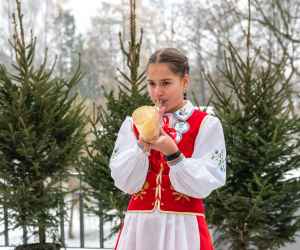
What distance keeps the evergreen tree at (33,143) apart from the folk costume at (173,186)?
1.45 m

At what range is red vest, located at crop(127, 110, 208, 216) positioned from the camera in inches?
42.8

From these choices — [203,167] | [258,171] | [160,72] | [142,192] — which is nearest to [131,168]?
[142,192]

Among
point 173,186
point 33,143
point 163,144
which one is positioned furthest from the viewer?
point 33,143

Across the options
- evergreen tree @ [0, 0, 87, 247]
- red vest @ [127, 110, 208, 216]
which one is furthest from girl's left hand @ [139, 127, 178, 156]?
evergreen tree @ [0, 0, 87, 247]

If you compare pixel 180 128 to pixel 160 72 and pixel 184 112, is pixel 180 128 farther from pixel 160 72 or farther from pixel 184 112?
pixel 160 72

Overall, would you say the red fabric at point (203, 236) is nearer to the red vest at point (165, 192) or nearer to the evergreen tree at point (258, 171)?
the red vest at point (165, 192)

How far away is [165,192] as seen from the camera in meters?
1.10

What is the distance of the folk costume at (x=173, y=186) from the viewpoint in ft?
3.41

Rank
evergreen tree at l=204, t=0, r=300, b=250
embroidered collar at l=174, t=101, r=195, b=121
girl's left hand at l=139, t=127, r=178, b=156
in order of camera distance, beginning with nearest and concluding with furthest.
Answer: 1. girl's left hand at l=139, t=127, r=178, b=156
2. embroidered collar at l=174, t=101, r=195, b=121
3. evergreen tree at l=204, t=0, r=300, b=250

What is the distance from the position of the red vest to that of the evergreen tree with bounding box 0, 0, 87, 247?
→ 57.2 inches

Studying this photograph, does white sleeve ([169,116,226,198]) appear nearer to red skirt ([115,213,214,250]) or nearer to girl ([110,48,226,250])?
girl ([110,48,226,250])

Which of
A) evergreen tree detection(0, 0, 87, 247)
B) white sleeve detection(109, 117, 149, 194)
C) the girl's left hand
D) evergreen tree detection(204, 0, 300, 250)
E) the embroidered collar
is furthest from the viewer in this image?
evergreen tree detection(0, 0, 87, 247)

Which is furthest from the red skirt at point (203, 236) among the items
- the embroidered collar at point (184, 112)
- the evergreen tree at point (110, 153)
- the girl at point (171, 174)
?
the evergreen tree at point (110, 153)

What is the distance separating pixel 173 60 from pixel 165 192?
1.51 ft
